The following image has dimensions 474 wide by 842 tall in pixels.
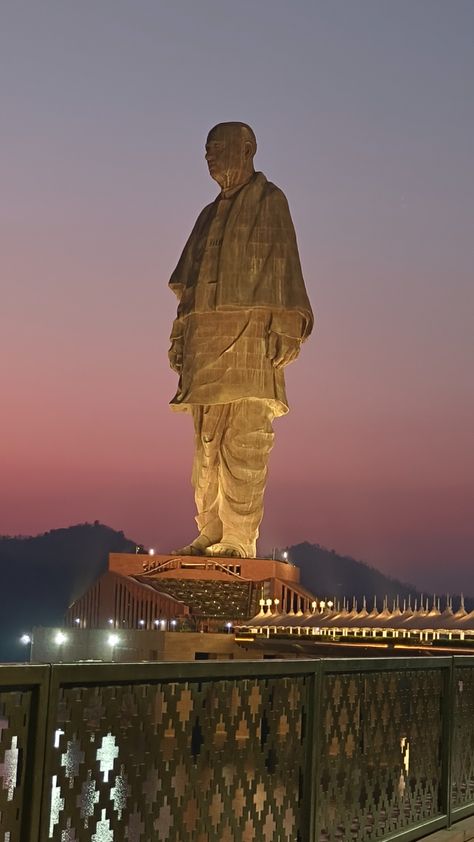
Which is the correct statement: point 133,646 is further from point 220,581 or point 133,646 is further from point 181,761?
point 181,761

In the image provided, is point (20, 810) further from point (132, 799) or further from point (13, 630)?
point (13, 630)

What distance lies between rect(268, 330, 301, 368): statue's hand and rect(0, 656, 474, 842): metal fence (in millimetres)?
16598

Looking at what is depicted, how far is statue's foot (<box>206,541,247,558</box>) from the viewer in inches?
825

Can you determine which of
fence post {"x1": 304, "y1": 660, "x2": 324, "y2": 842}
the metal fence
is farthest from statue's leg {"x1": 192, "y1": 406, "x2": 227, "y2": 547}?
fence post {"x1": 304, "y1": 660, "x2": 324, "y2": 842}

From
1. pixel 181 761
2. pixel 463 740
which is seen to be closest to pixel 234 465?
pixel 463 740

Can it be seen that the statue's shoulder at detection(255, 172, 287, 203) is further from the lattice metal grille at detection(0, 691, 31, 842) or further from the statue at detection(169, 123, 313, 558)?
the lattice metal grille at detection(0, 691, 31, 842)

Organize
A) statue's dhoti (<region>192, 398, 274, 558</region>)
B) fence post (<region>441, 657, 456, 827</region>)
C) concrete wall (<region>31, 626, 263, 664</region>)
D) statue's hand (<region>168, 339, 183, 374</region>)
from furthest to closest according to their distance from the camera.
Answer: statue's hand (<region>168, 339, 183, 374</region>)
statue's dhoti (<region>192, 398, 274, 558</region>)
concrete wall (<region>31, 626, 263, 664</region>)
fence post (<region>441, 657, 456, 827</region>)

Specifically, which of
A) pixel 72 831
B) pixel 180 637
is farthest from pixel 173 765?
pixel 180 637

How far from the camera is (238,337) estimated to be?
21156 mm

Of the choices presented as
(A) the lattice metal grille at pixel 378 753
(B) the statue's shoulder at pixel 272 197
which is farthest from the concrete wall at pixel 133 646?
(A) the lattice metal grille at pixel 378 753

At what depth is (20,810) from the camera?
240cm

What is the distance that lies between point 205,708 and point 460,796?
6.56 ft

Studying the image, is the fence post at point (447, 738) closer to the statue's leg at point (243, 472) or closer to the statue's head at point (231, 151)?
the statue's leg at point (243, 472)

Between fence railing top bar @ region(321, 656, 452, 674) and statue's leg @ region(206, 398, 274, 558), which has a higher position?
statue's leg @ region(206, 398, 274, 558)
